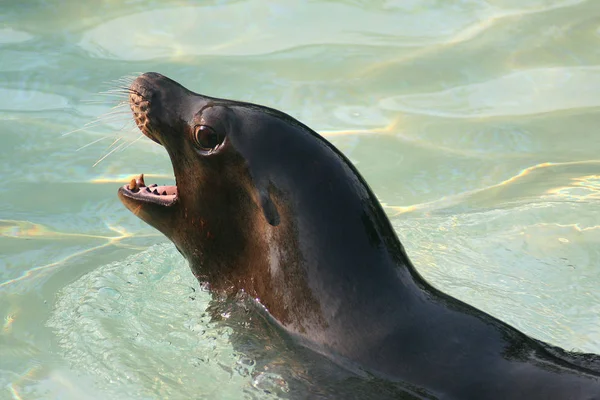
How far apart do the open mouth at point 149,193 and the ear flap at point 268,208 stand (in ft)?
2.09

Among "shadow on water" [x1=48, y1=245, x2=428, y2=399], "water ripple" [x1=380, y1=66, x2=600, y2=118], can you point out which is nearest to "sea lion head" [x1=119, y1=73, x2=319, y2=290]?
"shadow on water" [x1=48, y1=245, x2=428, y2=399]

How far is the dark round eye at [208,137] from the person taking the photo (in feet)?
13.5

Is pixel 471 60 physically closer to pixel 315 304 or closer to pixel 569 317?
pixel 569 317

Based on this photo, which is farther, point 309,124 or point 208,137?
point 309,124

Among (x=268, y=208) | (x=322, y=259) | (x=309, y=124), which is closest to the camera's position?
(x=322, y=259)

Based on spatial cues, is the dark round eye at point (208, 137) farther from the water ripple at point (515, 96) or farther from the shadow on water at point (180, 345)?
the water ripple at point (515, 96)

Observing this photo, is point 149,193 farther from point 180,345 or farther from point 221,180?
point 180,345

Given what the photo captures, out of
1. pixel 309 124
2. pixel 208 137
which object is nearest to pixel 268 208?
pixel 208 137

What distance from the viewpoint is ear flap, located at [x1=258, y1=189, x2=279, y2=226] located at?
3.94 meters

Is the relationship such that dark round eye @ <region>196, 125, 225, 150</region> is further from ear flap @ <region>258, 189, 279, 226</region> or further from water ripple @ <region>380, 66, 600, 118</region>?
water ripple @ <region>380, 66, 600, 118</region>

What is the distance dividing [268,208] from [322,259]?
302mm

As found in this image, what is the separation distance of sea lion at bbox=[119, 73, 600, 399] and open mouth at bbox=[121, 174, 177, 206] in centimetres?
6

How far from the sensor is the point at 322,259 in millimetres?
3824

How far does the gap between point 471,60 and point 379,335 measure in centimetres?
521
